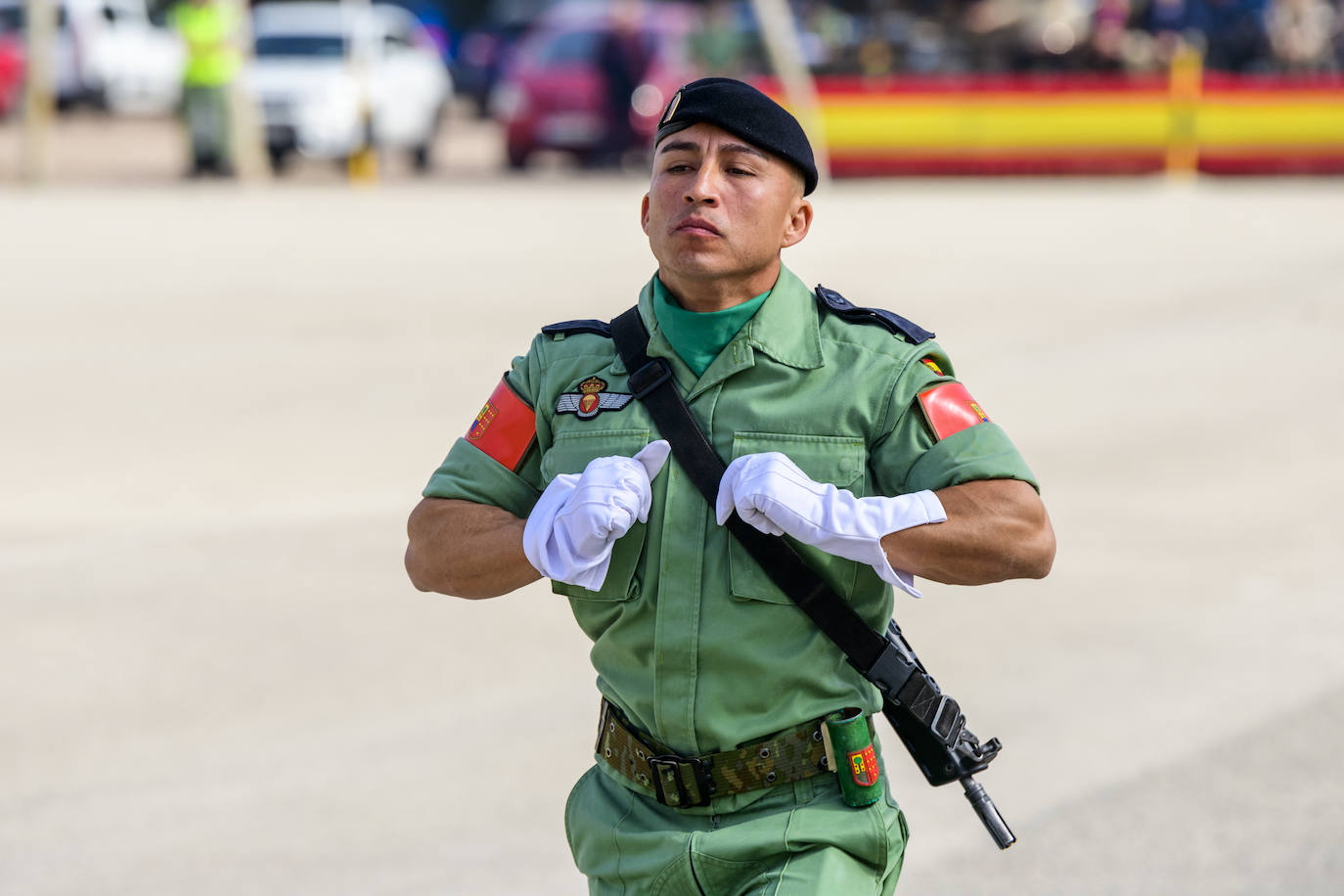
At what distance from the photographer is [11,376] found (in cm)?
1145

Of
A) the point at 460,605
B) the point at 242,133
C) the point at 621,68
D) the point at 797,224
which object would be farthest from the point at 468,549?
the point at 621,68

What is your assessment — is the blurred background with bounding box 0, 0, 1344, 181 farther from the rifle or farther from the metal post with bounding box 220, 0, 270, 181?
the rifle

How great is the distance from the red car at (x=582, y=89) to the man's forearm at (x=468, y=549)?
67.4ft

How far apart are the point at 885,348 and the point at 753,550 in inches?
14.2

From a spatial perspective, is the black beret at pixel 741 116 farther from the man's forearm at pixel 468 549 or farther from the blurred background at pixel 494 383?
the blurred background at pixel 494 383

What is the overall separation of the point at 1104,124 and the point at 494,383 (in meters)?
14.0

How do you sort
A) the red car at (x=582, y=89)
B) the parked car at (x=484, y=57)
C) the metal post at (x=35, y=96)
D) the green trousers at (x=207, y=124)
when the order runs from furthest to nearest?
the parked car at (x=484, y=57), the red car at (x=582, y=89), the green trousers at (x=207, y=124), the metal post at (x=35, y=96)

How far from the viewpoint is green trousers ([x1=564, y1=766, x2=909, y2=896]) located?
2867mm

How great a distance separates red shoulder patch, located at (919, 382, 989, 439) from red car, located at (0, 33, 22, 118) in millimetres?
29475

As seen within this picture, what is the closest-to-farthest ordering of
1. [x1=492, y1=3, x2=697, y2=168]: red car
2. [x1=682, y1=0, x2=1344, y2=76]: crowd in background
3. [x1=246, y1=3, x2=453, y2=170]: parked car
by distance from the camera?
[x1=682, y1=0, x2=1344, y2=76]: crowd in background
[x1=492, y1=3, x2=697, y2=168]: red car
[x1=246, y1=3, x2=453, y2=170]: parked car

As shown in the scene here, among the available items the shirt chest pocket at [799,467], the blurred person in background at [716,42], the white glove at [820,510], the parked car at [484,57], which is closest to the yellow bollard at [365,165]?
the blurred person in background at [716,42]

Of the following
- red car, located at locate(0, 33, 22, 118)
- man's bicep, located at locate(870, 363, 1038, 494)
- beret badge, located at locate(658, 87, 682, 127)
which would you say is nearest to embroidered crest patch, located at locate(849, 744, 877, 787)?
man's bicep, located at locate(870, 363, 1038, 494)

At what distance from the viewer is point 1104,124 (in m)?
23.3

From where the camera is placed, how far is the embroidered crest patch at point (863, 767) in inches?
114
